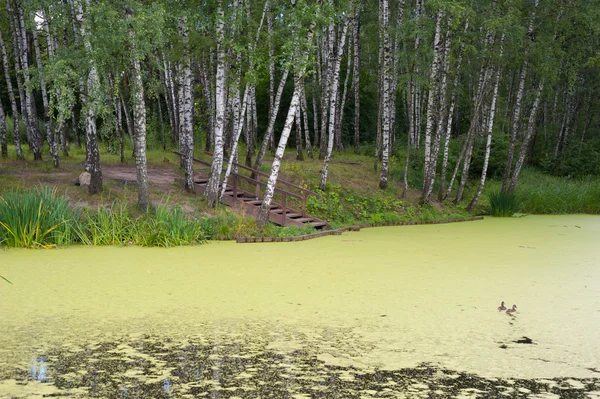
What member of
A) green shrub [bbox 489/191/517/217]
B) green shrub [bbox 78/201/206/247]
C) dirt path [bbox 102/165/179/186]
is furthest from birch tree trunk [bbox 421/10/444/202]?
green shrub [bbox 78/201/206/247]

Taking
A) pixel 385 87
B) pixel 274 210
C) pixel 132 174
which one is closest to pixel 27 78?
pixel 132 174

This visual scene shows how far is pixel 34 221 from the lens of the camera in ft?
31.1

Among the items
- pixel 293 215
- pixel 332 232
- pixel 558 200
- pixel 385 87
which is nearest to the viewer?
pixel 332 232

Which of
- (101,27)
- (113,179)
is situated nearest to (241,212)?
(113,179)

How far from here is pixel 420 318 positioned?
5.57 m

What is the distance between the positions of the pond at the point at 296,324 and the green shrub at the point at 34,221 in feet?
1.47

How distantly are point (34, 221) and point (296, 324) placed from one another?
597 centimetres

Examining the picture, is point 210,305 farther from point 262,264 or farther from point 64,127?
point 64,127

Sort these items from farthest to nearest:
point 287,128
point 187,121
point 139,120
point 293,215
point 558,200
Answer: point 558,200
point 187,121
point 293,215
point 287,128
point 139,120

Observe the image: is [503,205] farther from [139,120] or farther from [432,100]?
[139,120]

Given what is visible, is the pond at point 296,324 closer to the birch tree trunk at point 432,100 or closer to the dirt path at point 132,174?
→ the dirt path at point 132,174

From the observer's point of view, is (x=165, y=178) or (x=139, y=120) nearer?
(x=139, y=120)

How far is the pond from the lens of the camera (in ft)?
12.9

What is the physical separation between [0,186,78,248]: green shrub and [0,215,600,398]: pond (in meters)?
0.45
